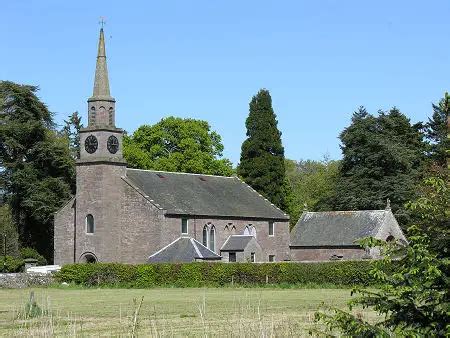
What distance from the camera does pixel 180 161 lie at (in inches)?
3553

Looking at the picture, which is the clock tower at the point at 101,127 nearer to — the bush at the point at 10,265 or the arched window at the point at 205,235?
the arched window at the point at 205,235

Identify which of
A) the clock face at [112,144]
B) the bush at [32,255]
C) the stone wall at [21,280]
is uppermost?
the clock face at [112,144]

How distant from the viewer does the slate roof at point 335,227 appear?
234 ft

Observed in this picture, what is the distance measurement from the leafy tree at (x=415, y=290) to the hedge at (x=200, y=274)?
4457cm

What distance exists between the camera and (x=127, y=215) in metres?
66.2

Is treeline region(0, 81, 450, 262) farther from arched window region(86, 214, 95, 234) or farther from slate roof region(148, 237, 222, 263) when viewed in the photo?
slate roof region(148, 237, 222, 263)

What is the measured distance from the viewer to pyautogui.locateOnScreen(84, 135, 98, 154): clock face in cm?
6705

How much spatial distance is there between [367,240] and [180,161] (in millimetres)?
82874

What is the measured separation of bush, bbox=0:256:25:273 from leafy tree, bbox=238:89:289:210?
23959 millimetres

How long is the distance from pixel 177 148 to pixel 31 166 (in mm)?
18833

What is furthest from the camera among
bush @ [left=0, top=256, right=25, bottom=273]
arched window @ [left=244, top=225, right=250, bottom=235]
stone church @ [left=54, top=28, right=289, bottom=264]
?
arched window @ [left=244, top=225, right=250, bottom=235]

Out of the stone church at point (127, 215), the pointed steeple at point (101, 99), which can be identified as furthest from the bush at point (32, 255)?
the pointed steeple at point (101, 99)

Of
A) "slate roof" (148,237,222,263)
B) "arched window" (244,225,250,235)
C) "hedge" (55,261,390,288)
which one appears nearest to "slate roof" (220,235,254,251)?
"arched window" (244,225,250,235)

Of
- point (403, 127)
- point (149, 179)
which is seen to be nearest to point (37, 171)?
point (149, 179)
